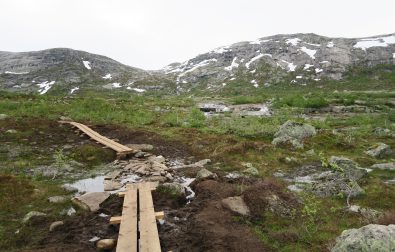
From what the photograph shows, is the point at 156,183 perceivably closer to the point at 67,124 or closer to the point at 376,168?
the point at 376,168

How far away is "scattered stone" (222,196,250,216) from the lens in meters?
10.4

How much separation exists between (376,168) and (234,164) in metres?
6.50

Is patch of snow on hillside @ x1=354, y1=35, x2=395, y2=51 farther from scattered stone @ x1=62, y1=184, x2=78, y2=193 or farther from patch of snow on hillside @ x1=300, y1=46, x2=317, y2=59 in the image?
scattered stone @ x1=62, y1=184, x2=78, y2=193

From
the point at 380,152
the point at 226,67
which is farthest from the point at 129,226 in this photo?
the point at 226,67

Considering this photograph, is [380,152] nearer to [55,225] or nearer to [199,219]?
[199,219]

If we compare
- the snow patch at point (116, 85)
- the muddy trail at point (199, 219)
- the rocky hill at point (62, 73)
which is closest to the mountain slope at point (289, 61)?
the snow patch at point (116, 85)

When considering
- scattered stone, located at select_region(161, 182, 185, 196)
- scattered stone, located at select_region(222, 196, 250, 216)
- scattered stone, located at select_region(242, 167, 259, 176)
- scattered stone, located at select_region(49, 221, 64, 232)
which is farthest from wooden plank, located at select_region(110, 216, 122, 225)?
scattered stone, located at select_region(242, 167, 259, 176)

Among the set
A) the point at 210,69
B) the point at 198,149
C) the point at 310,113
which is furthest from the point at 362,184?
the point at 210,69

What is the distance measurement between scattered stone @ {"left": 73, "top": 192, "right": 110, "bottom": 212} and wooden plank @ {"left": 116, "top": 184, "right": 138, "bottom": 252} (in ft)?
2.81

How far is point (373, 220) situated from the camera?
9.54m

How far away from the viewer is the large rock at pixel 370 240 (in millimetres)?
6488

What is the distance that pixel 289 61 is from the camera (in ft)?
421

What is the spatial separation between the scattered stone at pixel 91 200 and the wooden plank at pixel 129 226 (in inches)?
33.7

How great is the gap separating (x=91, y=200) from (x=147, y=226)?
3.18 meters
